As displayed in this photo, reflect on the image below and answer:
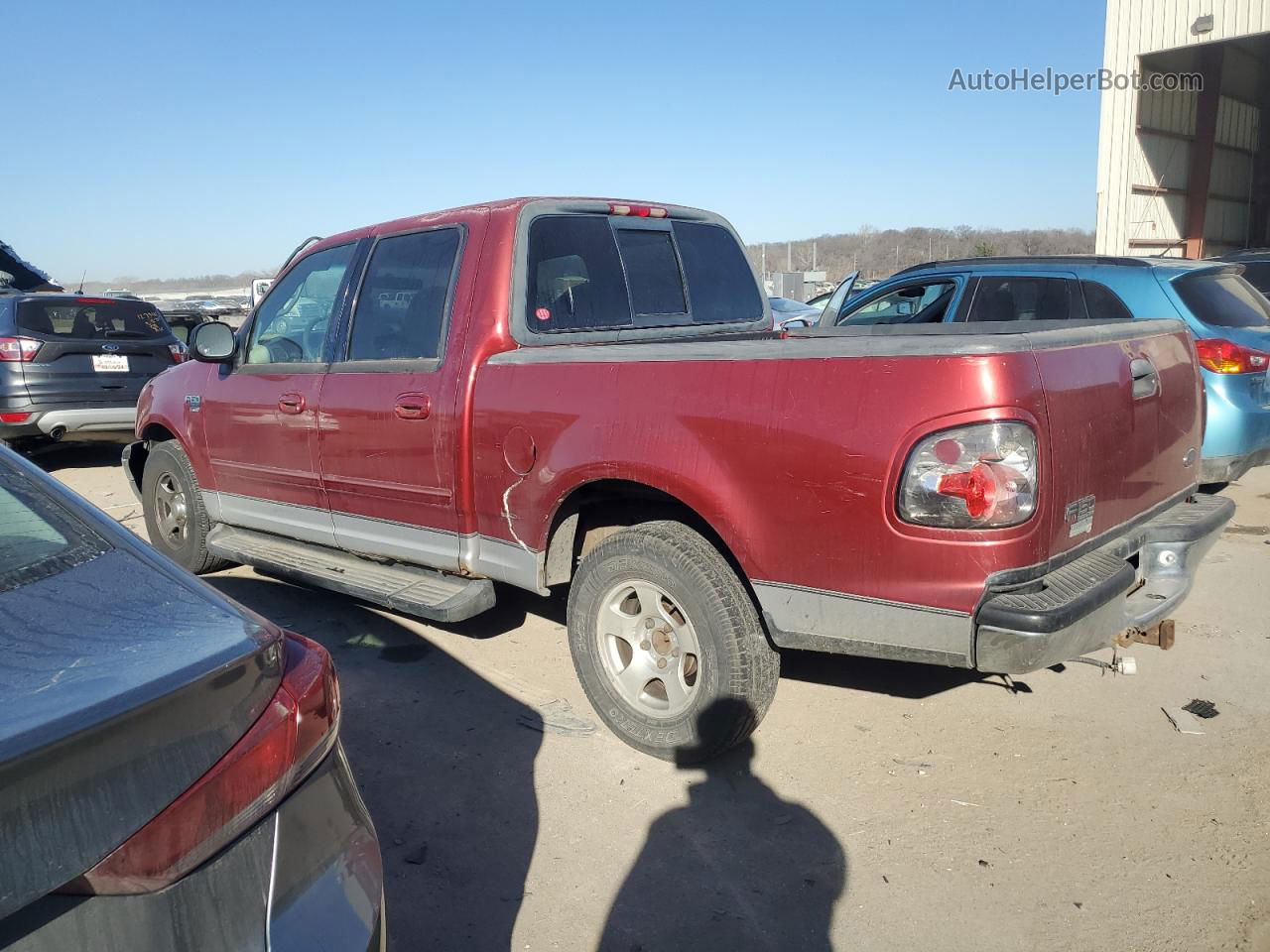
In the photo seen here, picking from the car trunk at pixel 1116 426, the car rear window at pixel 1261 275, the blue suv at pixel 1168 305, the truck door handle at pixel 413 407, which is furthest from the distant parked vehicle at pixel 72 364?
the car rear window at pixel 1261 275

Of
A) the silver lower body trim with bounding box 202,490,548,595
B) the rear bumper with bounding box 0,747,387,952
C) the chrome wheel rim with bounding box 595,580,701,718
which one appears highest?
the rear bumper with bounding box 0,747,387,952

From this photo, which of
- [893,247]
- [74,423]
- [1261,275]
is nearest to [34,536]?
[74,423]

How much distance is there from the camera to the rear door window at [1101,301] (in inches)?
239

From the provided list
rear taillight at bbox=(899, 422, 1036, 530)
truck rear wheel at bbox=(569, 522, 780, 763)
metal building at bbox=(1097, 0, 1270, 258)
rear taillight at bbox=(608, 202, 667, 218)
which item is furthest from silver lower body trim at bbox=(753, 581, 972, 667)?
metal building at bbox=(1097, 0, 1270, 258)

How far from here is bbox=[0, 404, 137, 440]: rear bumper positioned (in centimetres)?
906

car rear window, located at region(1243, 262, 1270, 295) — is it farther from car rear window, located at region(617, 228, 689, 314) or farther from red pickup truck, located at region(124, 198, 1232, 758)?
car rear window, located at region(617, 228, 689, 314)

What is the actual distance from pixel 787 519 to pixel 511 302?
160 centimetres

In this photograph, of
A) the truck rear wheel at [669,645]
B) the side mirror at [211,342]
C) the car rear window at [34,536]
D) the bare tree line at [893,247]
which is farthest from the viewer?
the bare tree line at [893,247]

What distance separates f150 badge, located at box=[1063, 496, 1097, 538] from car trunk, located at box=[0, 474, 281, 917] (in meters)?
2.18

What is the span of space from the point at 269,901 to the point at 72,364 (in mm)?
9428

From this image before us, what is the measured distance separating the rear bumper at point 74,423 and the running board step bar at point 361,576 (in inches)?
181

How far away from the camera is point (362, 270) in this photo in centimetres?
453

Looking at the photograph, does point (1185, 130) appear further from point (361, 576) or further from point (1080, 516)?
point (361, 576)

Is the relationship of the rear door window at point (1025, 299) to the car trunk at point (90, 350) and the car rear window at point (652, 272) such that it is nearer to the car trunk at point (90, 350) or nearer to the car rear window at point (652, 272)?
the car rear window at point (652, 272)
